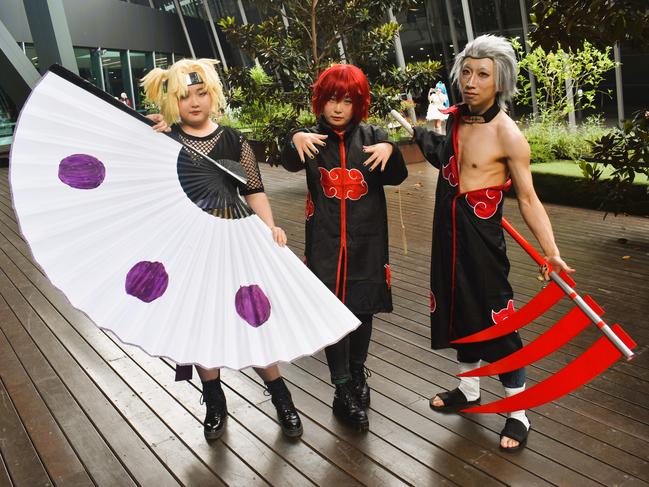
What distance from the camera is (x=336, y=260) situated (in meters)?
2.66

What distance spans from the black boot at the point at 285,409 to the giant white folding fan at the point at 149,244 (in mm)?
582

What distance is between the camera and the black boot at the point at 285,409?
2770mm

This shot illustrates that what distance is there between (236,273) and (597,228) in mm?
4852

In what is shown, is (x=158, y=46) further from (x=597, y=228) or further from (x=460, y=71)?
(x=460, y=71)

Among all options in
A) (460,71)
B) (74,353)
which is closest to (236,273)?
(460,71)

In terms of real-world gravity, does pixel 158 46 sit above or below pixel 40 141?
above

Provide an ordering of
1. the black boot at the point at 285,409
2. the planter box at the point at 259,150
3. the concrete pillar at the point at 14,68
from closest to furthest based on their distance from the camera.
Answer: the black boot at the point at 285,409 < the concrete pillar at the point at 14,68 < the planter box at the point at 259,150

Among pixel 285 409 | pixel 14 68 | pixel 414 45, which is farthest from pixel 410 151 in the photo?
pixel 285 409

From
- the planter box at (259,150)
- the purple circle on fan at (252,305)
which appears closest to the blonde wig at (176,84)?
the purple circle on fan at (252,305)

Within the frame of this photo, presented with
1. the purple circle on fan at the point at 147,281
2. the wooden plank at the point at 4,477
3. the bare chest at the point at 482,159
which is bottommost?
the wooden plank at the point at 4,477

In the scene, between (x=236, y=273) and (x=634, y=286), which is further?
(x=634, y=286)

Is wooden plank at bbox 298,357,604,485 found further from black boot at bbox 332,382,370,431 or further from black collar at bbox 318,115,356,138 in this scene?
black collar at bbox 318,115,356,138

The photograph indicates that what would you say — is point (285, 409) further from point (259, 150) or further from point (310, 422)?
point (259, 150)

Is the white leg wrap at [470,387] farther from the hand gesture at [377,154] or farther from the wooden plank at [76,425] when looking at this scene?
the wooden plank at [76,425]
